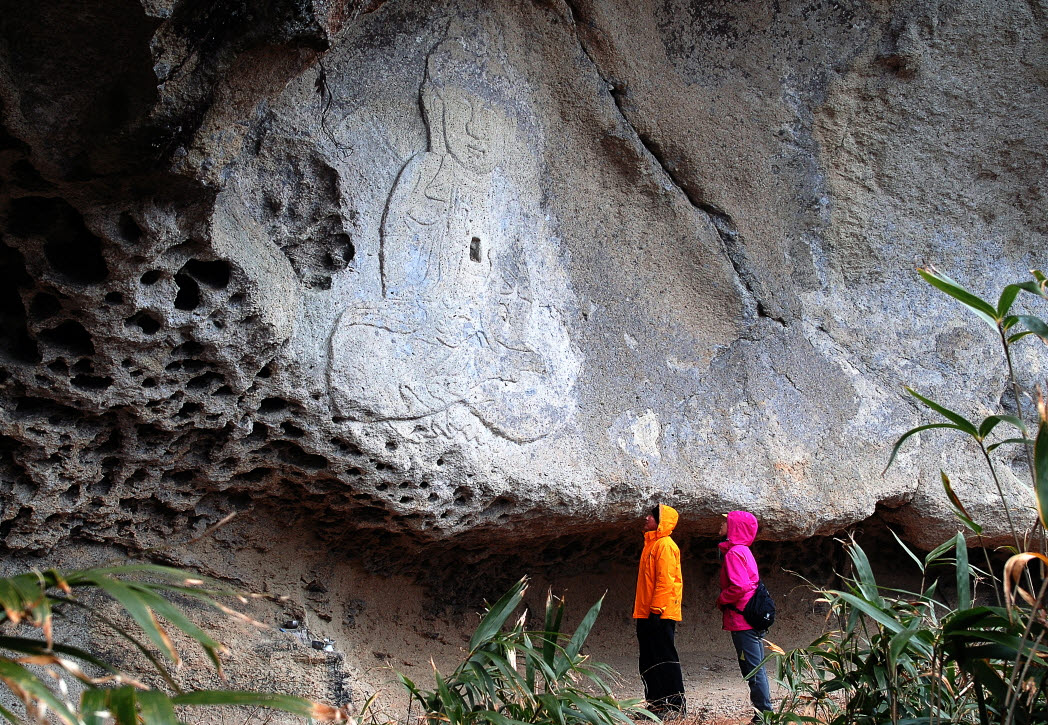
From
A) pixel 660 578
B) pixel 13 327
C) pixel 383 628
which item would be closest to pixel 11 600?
pixel 13 327

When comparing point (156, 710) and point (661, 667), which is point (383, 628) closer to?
point (661, 667)

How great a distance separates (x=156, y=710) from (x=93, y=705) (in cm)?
9

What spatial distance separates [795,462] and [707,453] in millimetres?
378

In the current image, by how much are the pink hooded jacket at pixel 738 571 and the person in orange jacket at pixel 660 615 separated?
162mm

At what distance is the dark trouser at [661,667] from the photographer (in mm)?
3066

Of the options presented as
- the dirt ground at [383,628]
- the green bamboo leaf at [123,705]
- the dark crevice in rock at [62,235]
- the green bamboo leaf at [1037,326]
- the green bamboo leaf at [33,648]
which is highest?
the dark crevice in rock at [62,235]

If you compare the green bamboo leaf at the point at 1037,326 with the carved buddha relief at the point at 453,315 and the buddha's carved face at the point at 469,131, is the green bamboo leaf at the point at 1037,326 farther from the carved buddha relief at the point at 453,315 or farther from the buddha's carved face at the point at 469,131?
the buddha's carved face at the point at 469,131

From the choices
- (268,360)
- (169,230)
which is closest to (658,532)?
(268,360)

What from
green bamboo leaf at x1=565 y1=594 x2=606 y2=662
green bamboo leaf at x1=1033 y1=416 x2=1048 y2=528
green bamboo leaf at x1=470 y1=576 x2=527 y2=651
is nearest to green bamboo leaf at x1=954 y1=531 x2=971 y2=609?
green bamboo leaf at x1=1033 y1=416 x2=1048 y2=528

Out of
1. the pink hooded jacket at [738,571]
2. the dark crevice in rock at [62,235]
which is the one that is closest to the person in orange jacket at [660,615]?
the pink hooded jacket at [738,571]

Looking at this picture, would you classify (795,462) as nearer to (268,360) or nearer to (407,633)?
(407,633)

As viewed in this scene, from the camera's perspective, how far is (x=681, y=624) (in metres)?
4.12

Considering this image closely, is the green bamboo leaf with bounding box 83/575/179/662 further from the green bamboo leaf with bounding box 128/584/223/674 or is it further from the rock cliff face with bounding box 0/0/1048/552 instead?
the rock cliff face with bounding box 0/0/1048/552

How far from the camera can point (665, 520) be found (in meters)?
3.11
